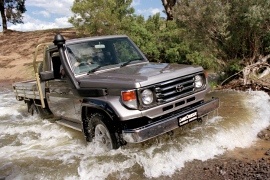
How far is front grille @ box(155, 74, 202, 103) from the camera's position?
185 inches

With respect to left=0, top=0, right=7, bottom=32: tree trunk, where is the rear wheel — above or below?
below

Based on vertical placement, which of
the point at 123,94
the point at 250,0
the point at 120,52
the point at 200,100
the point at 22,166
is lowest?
the point at 22,166

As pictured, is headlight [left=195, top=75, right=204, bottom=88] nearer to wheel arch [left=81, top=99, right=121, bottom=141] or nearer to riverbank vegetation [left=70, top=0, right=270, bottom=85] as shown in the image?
wheel arch [left=81, top=99, right=121, bottom=141]

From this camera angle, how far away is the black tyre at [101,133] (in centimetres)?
484

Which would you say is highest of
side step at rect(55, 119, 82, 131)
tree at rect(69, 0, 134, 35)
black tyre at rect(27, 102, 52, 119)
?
tree at rect(69, 0, 134, 35)

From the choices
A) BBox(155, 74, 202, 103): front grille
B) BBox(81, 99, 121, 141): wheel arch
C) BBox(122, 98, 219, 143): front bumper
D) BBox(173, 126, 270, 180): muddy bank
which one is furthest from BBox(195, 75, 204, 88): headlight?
BBox(81, 99, 121, 141): wheel arch

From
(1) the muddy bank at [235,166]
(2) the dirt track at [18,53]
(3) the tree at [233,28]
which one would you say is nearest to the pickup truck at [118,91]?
(1) the muddy bank at [235,166]

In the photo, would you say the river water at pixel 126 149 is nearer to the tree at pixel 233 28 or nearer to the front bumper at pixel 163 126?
the front bumper at pixel 163 126

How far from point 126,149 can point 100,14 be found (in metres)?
10.8

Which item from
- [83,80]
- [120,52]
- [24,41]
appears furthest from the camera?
[24,41]

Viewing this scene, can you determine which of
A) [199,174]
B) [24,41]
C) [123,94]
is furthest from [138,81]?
[24,41]

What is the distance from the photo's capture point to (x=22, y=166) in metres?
5.43

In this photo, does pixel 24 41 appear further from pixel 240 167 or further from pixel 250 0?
pixel 240 167

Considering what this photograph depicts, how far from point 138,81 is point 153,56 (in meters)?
9.36
